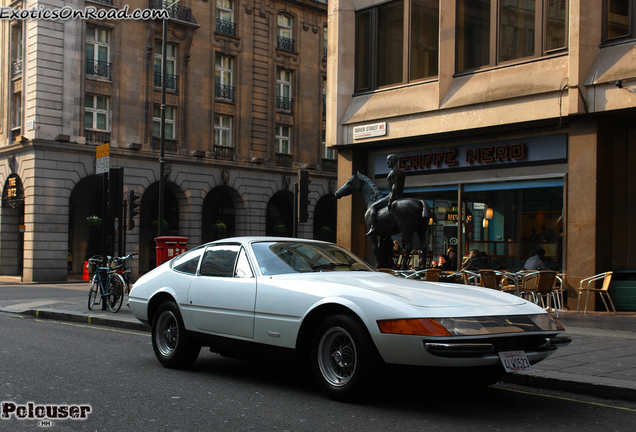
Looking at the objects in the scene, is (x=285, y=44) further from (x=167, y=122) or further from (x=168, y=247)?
(x=168, y=247)

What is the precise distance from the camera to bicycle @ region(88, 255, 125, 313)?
1420 centimetres

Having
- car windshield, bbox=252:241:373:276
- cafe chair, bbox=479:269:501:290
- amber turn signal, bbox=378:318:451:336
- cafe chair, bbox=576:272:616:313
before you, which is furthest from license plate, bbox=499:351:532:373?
cafe chair, bbox=576:272:616:313

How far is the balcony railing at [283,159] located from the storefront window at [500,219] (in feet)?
75.9

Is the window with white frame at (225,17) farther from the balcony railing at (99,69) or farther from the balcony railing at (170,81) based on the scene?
the balcony railing at (99,69)

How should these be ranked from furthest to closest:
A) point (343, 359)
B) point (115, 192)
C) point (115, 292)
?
point (115, 192)
point (115, 292)
point (343, 359)

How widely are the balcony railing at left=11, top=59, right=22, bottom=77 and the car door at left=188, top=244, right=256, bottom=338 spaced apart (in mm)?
29436

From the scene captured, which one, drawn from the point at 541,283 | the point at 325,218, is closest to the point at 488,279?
the point at 541,283

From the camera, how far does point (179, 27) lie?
35.7 meters

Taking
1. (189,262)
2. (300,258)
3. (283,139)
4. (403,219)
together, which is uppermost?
(283,139)

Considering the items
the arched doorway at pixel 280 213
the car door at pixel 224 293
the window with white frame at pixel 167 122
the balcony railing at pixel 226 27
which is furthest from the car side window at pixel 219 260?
the arched doorway at pixel 280 213

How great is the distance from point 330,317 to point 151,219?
32031 mm

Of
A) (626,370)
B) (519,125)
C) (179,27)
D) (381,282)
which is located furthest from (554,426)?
(179,27)

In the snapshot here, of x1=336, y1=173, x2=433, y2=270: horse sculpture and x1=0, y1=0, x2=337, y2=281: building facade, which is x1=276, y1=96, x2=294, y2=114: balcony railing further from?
x1=336, y1=173, x2=433, y2=270: horse sculpture

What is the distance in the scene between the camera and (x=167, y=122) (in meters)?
35.5
